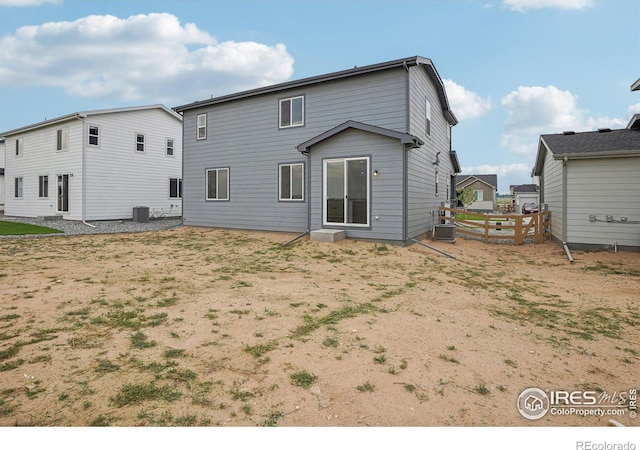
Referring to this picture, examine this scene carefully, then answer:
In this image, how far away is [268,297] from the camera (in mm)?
5457

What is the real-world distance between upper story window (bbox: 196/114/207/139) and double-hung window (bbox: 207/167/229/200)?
5.79ft

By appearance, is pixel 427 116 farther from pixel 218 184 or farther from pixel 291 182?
pixel 218 184

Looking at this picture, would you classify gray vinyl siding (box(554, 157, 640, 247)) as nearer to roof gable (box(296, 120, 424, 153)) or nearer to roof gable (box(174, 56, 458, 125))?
roof gable (box(296, 120, 424, 153))

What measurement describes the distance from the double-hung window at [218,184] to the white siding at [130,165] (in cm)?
745

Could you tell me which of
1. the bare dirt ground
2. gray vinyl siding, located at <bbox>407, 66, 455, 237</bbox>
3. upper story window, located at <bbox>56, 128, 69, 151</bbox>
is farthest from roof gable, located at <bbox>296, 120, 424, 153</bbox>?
upper story window, located at <bbox>56, 128, 69, 151</bbox>

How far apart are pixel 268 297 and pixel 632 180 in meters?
11.6

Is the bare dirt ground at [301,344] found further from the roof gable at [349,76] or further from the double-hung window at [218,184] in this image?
the double-hung window at [218,184]

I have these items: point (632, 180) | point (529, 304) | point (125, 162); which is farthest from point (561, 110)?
point (125, 162)

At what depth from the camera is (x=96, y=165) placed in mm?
18656

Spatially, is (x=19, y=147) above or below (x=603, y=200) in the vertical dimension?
above

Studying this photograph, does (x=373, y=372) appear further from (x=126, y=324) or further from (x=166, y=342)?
(x=126, y=324)

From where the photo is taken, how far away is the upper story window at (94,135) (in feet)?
60.4

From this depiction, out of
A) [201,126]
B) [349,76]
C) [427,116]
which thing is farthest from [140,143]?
[427,116]

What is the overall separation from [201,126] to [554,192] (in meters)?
15.3
